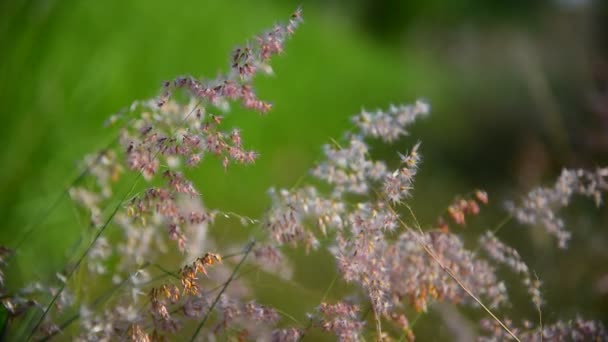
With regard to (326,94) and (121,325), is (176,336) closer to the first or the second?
(121,325)

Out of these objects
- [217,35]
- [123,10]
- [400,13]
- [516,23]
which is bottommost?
[123,10]

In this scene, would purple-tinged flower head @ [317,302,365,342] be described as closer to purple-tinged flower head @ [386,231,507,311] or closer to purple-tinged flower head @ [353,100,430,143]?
purple-tinged flower head @ [386,231,507,311]

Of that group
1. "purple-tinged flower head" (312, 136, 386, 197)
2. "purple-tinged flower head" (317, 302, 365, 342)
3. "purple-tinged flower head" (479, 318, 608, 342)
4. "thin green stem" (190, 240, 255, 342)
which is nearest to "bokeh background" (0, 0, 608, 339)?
"purple-tinged flower head" (479, 318, 608, 342)

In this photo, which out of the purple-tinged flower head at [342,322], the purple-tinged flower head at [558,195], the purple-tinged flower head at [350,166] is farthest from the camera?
the purple-tinged flower head at [558,195]

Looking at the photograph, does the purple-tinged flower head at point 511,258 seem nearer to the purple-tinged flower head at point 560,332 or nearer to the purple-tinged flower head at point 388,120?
the purple-tinged flower head at point 560,332

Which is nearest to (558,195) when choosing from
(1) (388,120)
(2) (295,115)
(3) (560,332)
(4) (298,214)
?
(3) (560,332)

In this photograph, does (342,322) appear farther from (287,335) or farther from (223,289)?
(223,289)

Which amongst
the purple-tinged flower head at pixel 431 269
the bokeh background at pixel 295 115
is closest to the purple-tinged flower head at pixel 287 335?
the purple-tinged flower head at pixel 431 269

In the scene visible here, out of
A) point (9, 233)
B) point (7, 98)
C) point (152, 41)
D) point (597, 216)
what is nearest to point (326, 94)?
point (152, 41)
